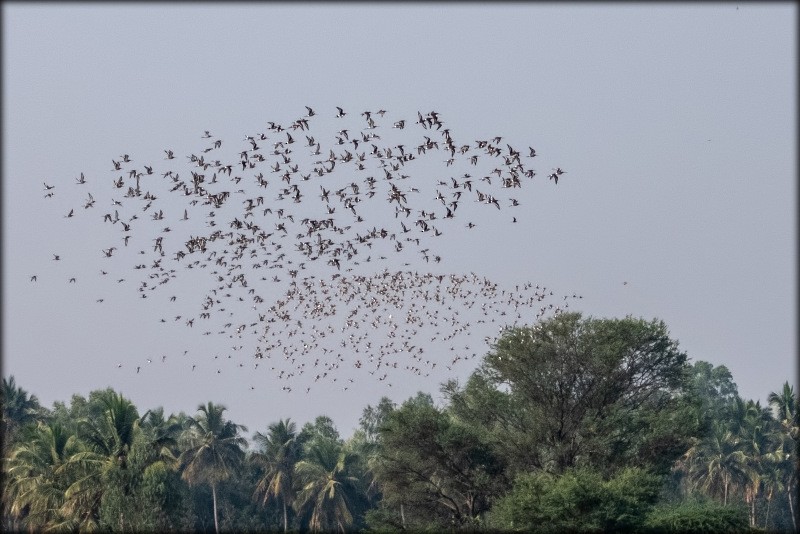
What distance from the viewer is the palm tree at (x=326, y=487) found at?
333ft

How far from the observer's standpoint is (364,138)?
50938mm

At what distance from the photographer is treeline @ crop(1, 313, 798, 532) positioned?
65688 mm

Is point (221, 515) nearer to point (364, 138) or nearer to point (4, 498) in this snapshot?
point (4, 498)

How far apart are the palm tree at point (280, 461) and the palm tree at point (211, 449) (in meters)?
3.15

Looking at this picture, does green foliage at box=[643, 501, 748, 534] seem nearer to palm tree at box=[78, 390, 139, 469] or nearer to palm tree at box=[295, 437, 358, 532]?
palm tree at box=[78, 390, 139, 469]

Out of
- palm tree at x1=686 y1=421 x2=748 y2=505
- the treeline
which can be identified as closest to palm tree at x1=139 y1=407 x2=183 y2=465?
the treeline

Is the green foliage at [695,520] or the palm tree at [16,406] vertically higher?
the palm tree at [16,406]

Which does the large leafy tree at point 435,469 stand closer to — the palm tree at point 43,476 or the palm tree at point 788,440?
the palm tree at point 43,476

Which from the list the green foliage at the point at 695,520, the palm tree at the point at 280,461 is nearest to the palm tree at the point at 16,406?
the palm tree at the point at 280,461

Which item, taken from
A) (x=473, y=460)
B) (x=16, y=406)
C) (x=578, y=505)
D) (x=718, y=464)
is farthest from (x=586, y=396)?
(x=16, y=406)

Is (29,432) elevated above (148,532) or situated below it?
above

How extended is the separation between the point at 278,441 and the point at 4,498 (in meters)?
37.1

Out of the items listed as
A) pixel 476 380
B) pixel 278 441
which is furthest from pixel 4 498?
pixel 278 441

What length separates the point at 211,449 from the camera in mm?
101625
